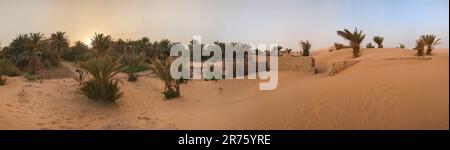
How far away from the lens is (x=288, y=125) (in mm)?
7703

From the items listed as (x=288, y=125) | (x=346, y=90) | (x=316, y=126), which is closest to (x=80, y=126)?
(x=288, y=125)

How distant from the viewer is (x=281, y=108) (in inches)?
357

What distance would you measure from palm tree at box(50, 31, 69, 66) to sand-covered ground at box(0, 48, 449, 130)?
1315cm

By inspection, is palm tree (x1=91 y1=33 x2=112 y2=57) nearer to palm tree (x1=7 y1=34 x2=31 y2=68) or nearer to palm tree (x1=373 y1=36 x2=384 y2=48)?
palm tree (x1=7 y1=34 x2=31 y2=68)

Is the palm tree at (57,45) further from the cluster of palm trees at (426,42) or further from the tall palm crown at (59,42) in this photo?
the cluster of palm trees at (426,42)

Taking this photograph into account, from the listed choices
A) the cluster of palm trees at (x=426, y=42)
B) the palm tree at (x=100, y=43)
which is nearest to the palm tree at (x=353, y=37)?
the cluster of palm trees at (x=426, y=42)

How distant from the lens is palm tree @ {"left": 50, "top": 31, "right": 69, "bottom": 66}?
27.5 meters

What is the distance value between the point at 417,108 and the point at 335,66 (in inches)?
→ 463

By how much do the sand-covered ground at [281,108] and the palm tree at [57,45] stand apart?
1315 centimetres

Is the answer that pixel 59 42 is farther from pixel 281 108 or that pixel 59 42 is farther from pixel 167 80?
pixel 281 108

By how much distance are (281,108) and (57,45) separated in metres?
25.6

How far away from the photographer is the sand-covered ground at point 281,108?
23.7ft

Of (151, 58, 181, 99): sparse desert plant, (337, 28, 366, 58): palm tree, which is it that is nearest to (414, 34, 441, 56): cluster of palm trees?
(337, 28, 366, 58): palm tree
